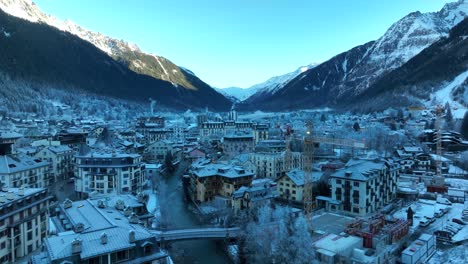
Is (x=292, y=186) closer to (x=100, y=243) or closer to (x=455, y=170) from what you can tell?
(x=100, y=243)

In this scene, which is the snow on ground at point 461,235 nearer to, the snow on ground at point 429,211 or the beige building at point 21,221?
the snow on ground at point 429,211

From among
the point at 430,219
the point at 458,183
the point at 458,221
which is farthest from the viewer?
the point at 458,183


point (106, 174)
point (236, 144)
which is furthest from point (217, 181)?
point (236, 144)

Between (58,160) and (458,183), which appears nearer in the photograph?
(458,183)

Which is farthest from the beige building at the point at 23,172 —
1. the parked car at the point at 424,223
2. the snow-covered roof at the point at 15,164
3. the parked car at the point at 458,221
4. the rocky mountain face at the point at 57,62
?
the rocky mountain face at the point at 57,62

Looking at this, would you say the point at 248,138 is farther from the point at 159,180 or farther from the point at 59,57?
the point at 59,57

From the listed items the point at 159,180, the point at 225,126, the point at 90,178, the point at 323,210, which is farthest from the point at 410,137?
the point at 90,178
